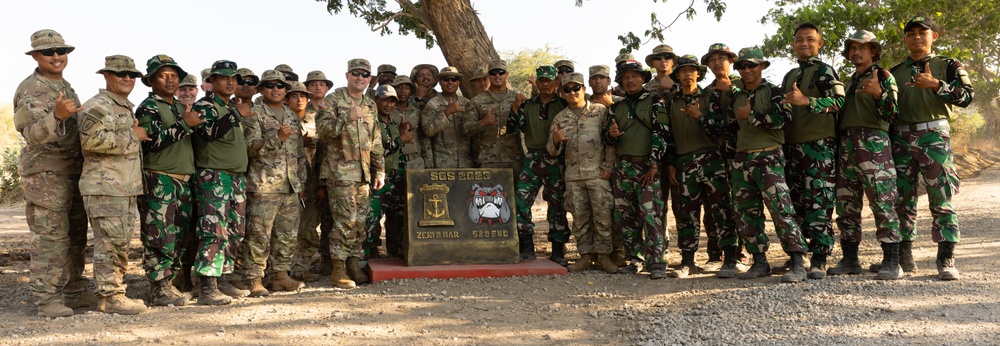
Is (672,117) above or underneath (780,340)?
above

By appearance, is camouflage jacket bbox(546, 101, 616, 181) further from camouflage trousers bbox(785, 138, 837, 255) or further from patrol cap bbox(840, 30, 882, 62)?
patrol cap bbox(840, 30, 882, 62)

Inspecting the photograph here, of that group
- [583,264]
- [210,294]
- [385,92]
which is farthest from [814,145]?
[210,294]

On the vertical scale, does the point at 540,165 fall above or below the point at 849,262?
above

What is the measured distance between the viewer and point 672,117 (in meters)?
7.46

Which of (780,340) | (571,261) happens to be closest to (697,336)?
(780,340)

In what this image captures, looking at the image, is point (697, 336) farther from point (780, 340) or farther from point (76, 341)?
point (76, 341)

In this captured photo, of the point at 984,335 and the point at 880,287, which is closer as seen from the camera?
the point at 984,335

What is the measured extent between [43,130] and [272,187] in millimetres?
1806

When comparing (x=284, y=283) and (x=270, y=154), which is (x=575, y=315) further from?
(x=270, y=154)

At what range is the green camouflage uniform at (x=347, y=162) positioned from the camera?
7.14m

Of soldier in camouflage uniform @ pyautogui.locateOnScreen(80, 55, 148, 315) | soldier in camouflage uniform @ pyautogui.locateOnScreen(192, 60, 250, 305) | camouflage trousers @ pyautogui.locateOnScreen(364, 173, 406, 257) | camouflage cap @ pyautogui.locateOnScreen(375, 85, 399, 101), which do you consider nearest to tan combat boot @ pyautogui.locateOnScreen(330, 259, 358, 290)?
camouflage trousers @ pyautogui.locateOnScreen(364, 173, 406, 257)

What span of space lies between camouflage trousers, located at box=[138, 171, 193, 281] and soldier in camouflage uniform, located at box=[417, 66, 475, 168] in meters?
2.82

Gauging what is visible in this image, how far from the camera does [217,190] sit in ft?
20.9

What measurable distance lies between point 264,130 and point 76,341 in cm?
236
